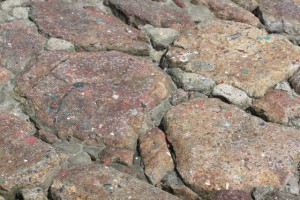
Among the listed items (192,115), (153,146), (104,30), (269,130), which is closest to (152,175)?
(153,146)

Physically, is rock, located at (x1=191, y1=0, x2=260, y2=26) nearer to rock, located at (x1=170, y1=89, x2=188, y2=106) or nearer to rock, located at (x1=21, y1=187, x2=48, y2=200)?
rock, located at (x1=170, y1=89, x2=188, y2=106)

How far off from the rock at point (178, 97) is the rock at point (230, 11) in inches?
32.4

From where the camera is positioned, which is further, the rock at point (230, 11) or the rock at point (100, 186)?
the rock at point (230, 11)

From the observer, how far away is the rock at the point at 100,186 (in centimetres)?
220

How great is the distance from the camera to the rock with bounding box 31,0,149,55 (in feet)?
9.86

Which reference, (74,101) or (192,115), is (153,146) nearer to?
(192,115)

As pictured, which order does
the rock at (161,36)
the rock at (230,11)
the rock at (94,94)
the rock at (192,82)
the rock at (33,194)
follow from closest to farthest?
the rock at (33,194)
the rock at (94,94)
the rock at (192,82)
the rock at (161,36)
the rock at (230,11)

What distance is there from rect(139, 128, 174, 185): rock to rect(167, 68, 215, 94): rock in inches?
13.5

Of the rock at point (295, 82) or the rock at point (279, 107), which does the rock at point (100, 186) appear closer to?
the rock at point (279, 107)

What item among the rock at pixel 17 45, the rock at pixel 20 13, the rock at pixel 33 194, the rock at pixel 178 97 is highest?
the rock at pixel 178 97

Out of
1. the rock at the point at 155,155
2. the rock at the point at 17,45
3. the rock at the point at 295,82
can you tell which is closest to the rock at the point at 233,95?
the rock at the point at 295,82

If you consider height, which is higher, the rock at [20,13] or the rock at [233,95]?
the rock at [233,95]

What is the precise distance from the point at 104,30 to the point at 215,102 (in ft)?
2.61

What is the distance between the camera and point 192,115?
2.59 m
